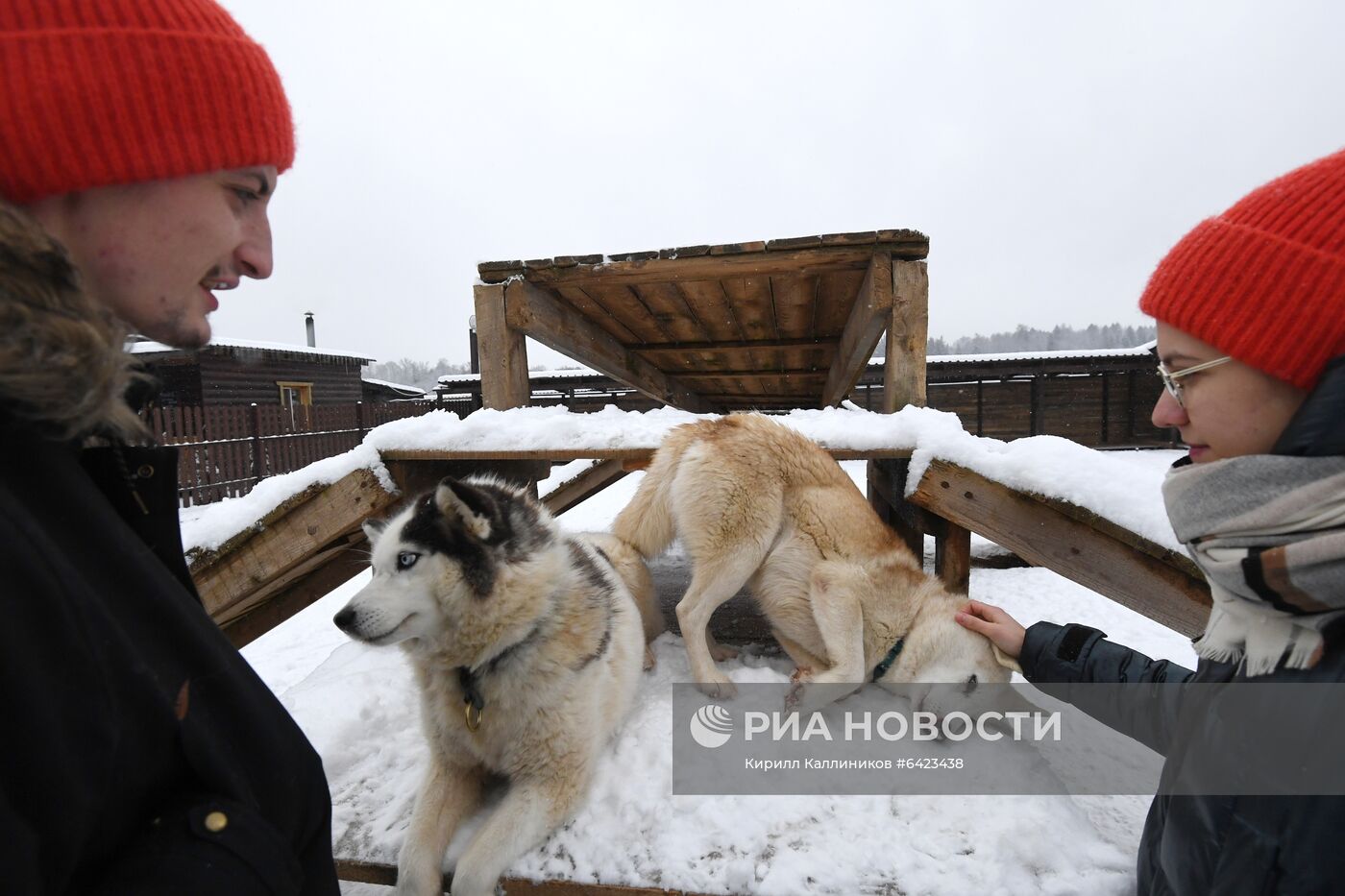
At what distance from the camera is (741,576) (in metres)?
2.95

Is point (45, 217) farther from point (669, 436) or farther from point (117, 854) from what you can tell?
point (669, 436)

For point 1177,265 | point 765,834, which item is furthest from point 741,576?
point 1177,265

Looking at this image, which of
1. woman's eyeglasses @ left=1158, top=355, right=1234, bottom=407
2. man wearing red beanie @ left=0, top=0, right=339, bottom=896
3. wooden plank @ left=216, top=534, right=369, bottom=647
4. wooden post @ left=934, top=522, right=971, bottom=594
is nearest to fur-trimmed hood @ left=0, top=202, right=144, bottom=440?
man wearing red beanie @ left=0, top=0, right=339, bottom=896

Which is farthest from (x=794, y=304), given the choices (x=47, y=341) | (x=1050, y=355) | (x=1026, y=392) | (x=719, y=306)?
(x=1026, y=392)

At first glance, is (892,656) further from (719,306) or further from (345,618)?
(719,306)

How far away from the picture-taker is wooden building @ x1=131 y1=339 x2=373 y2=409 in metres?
15.1

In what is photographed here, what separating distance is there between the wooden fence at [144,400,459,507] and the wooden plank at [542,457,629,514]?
8.76m

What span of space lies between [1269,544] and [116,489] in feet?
6.38

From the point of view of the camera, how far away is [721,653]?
3230mm

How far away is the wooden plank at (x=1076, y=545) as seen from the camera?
2395 mm

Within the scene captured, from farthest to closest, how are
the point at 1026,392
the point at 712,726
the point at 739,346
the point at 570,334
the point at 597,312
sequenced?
the point at 1026,392 → the point at 739,346 → the point at 597,312 → the point at 570,334 → the point at 712,726

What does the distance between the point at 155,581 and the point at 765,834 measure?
196 centimetres

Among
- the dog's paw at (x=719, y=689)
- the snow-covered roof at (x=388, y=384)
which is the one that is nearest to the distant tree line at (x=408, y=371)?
the snow-covered roof at (x=388, y=384)

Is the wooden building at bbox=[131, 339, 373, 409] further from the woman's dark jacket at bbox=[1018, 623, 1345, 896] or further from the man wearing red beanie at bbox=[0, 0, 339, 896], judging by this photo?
the woman's dark jacket at bbox=[1018, 623, 1345, 896]
